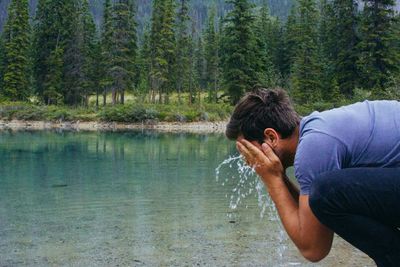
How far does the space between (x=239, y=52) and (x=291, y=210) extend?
5376cm

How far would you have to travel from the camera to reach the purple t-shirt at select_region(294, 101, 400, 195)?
2740 millimetres

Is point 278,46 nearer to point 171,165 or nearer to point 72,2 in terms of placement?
point 72,2

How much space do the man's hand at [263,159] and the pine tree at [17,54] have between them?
6073cm

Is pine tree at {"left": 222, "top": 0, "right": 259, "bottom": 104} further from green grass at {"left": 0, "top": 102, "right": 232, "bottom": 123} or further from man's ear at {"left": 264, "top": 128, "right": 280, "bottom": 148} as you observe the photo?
man's ear at {"left": 264, "top": 128, "right": 280, "bottom": 148}

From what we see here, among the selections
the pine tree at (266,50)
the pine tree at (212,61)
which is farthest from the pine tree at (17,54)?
the pine tree at (266,50)

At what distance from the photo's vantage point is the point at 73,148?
2700 centimetres

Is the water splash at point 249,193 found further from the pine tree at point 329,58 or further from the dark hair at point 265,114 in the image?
the pine tree at point 329,58

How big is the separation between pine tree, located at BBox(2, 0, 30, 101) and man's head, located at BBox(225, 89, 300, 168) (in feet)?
199

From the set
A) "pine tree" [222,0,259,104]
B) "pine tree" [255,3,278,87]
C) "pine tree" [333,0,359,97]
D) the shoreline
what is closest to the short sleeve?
"pine tree" [255,3,278,87]

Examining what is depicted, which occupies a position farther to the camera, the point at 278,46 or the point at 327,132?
the point at 278,46

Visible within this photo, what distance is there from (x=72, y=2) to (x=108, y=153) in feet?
148

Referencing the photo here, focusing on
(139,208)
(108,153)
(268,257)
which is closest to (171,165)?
(108,153)

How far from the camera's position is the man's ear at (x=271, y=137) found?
308 centimetres

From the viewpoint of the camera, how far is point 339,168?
2.81 meters
